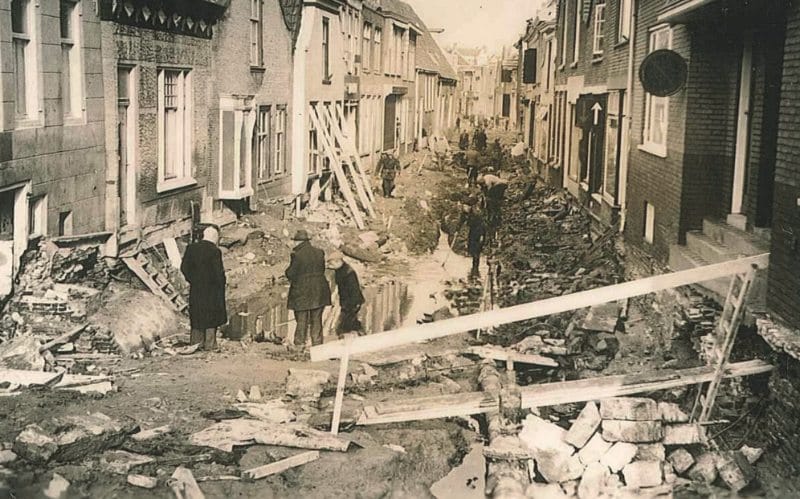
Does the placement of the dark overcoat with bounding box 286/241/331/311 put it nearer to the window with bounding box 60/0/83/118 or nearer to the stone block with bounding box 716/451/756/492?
the window with bounding box 60/0/83/118

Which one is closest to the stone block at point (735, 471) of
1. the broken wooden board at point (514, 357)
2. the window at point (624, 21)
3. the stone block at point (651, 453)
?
the stone block at point (651, 453)

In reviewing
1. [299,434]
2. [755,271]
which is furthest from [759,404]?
[299,434]

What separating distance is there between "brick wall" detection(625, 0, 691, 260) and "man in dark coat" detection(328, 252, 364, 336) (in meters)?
4.40

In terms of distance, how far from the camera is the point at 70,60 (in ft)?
31.3

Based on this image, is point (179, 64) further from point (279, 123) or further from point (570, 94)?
point (570, 94)

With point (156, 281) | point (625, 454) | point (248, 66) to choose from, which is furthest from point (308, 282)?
point (625, 454)

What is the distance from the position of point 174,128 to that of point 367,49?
3507 millimetres

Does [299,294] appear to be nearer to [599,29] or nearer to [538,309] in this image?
[538,309]

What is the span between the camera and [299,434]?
753cm

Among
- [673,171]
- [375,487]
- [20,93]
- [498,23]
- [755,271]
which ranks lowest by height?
[375,487]

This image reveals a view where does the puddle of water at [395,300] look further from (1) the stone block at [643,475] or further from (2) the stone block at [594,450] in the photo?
(1) the stone block at [643,475]

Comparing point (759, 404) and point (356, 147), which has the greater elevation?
point (356, 147)

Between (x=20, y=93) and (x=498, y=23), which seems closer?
(x=20, y=93)

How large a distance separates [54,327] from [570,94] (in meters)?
12.3
